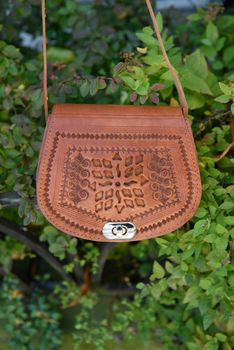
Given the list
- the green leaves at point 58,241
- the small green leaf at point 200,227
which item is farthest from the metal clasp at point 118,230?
the green leaves at point 58,241

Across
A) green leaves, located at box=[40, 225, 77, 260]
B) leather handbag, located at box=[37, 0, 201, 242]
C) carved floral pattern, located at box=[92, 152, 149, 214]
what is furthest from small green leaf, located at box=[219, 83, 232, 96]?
green leaves, located at box=[40, 225, 77, 260]

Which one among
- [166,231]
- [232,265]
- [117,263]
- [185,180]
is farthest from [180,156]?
[117,263]

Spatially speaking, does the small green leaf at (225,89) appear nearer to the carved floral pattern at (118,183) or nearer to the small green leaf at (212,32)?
the carved floral pattern at (118,183)

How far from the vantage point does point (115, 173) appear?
41.3 inches

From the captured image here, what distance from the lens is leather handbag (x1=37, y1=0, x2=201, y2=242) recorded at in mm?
1037

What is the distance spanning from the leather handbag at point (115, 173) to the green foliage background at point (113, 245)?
80 millimetres

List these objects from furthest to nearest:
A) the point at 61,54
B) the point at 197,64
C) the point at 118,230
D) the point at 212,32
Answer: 1. the point at 61,54
2. the point at 212,32
3. the point at 197,64
4. the point at 118,230

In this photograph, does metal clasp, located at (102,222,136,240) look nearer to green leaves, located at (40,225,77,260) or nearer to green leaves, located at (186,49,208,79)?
green leaves, located at (40,225,77,260)

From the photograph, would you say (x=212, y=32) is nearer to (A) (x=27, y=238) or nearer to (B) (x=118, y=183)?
(B) (x=118, y=183)

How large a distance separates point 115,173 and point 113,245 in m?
0.37

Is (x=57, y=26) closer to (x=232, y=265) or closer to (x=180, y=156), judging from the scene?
(x=180, y=156)

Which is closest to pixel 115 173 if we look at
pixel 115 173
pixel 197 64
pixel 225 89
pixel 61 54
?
pixel 115 173

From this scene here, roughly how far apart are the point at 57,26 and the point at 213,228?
44.1 inches

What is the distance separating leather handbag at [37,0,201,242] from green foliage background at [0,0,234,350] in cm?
8
